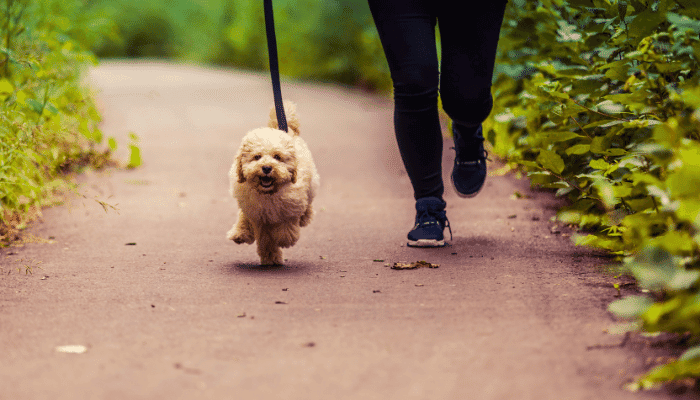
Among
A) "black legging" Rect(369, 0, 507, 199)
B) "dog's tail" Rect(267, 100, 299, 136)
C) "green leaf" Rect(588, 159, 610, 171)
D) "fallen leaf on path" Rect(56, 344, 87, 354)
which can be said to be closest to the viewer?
"fallen leaf on path" Rect(56, 344, 87, 354)

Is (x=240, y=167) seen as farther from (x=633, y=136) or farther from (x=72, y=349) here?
(x=633, y=136)

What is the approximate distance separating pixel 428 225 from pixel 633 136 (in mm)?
1152

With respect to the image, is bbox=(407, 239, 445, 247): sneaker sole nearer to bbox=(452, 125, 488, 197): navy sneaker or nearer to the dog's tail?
bbox=(452, 125, 488, 197): navy sneaker

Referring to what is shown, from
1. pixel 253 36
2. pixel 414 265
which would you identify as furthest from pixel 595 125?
pixel 253 36

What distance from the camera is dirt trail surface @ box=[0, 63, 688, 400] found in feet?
6.93

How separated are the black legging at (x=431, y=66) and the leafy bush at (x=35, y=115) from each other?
2.00 metres

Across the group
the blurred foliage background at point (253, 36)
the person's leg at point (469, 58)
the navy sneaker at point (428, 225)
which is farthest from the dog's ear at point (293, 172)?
the blurred foliage background at point (253, 36)

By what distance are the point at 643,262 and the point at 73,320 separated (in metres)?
1.96

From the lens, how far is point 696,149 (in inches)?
76.7

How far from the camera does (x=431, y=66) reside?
3750 mm

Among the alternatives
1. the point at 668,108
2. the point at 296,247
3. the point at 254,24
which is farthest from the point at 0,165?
the point at 254,24

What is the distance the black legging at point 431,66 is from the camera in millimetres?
3709

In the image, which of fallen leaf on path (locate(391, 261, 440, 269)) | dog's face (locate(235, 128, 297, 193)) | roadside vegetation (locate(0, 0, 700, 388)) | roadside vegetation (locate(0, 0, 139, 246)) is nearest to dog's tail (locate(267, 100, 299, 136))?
dog's face (locate(235, 128, 297, 193))

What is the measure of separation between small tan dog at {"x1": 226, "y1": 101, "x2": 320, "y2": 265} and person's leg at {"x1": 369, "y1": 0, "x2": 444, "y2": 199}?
58 centimetres
